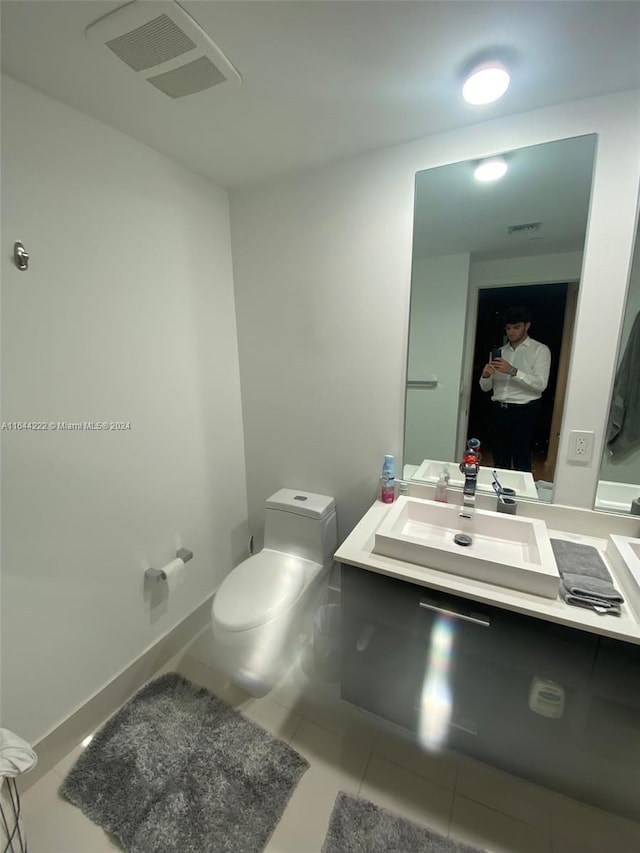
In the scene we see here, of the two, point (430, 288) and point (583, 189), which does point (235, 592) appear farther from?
point (583, 189)

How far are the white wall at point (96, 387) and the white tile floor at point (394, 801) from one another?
1.10ft

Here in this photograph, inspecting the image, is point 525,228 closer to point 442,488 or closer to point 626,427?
point 626,427

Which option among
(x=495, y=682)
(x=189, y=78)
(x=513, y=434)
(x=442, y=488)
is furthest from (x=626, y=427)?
(x=189, y=78)

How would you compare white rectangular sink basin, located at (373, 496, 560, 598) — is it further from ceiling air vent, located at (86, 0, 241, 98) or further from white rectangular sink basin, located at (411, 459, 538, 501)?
ceiling air vent, located at (86, 0, 241, 98)

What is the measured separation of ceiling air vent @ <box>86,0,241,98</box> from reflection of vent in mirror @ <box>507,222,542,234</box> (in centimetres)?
111

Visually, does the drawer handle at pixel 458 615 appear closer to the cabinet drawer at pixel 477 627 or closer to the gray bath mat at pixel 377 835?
the cabinet drawer at pixel 477 627

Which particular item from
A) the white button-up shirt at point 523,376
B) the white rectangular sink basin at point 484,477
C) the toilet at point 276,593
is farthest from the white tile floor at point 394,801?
the white button-up shirt at point 523,376

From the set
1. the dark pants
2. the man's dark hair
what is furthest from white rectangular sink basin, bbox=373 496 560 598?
the man's dark hair

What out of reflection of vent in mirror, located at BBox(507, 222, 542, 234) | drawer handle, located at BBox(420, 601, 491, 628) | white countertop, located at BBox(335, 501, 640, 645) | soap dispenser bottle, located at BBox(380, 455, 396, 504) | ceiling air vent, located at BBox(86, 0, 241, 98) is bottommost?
drawer handle, located at BBox(420, 601, 491, 628)

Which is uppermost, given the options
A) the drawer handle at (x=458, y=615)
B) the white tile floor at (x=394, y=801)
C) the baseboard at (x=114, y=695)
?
the drawer handle at (x=458, y=615)

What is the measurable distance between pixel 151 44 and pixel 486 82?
0.96m

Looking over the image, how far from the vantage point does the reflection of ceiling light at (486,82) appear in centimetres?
104

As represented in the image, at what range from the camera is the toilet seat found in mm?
1498

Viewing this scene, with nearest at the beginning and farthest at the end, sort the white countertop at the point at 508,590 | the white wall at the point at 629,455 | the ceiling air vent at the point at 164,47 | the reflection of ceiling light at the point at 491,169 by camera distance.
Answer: the ceiling air vent at the point at 164,47
the white countertop at the point at 508,590
the white wall at the point at 629,455
the reflection of ceiling light at the point at 491,169
